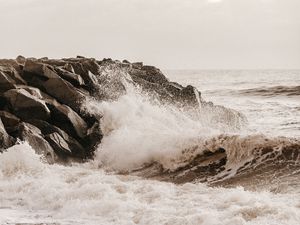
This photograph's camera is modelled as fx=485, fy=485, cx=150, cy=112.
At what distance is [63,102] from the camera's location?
40.2 ft

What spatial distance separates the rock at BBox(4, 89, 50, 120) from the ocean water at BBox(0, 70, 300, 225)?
152cm

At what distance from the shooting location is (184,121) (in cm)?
1385

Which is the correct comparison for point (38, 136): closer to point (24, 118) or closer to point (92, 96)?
point (24, 118)

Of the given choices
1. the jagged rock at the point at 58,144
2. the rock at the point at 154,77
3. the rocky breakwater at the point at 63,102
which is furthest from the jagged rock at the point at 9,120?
the rock at the point at 154,77

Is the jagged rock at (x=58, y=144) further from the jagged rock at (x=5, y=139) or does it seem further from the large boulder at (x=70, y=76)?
the large boulder at (x=70, y=76)

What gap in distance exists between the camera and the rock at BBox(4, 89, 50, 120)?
1090 centimetres

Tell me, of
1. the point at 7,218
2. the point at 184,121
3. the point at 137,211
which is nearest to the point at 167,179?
the point at 137,211

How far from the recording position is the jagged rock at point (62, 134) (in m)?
10.5

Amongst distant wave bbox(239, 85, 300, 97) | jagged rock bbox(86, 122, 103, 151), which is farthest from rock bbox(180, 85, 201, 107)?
distant wave bbox(239, 85, 300, 97)

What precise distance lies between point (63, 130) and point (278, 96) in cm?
2148

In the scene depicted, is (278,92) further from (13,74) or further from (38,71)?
(13,74)

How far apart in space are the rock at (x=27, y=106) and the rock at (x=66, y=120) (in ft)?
0.87

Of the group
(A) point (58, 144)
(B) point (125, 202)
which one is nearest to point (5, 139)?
(A) point (58, 144)

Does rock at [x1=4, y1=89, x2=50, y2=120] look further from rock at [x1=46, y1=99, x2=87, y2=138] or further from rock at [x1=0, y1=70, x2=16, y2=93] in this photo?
rock at [x1=0, y1=70, x2=16, y2=93]
